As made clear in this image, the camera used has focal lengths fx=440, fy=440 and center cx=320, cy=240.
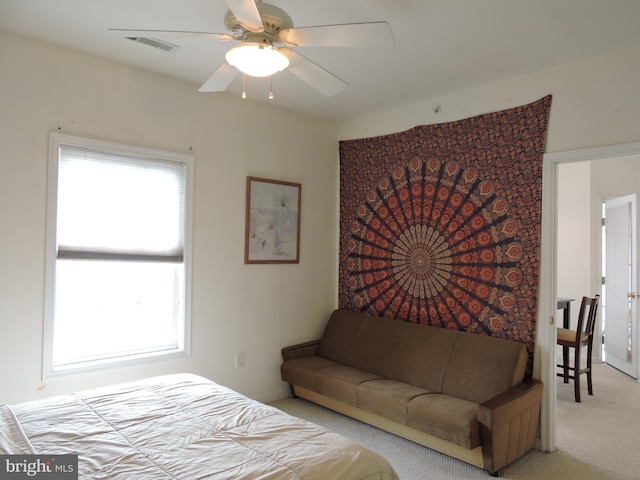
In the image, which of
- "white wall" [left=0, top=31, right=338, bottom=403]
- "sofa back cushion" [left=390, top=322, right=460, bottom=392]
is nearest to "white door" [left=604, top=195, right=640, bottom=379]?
"sofa back cushion" [left=390, top=322, right=460, bottom=392]

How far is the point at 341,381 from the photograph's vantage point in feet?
11.6

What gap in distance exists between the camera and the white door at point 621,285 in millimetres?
4887

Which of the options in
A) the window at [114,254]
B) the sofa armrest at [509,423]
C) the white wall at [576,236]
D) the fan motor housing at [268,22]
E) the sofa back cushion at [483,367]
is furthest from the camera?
the white wall at [576,236]

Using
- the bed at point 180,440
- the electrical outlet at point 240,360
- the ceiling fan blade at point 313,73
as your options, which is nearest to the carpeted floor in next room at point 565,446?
the electrical outlet at point 240,360

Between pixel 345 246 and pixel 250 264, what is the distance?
42.9 inches

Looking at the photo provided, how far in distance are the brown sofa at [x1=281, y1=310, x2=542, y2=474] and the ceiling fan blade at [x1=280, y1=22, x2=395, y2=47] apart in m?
2.18

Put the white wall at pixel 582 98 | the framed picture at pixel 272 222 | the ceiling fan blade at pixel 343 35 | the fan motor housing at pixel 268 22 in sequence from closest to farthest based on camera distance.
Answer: the ceiling fan blade at pixel 343 35
the fan motor housing at pixel 268 22
the white wall at pixel 582 98
the framed picture at pixel 272 222

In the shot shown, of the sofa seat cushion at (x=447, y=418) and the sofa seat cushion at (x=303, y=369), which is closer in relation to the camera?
the sofa seat cushion at (x=447, y=418)

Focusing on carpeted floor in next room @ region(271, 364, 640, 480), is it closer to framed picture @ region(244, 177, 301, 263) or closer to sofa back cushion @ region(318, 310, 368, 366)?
sofa back cushion @ region(318, 310, 368, 366)

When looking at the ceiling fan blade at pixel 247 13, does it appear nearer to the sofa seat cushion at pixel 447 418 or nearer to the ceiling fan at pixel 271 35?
the ceiling fan at pixel 271 35

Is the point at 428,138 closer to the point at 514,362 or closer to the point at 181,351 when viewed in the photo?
the point at 514,362

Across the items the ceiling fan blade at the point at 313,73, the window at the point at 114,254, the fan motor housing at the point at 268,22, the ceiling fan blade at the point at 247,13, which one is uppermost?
the fan motor housing at the point at 268,22

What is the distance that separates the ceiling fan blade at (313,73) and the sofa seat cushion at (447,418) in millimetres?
2117

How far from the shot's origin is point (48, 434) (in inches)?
70.5
